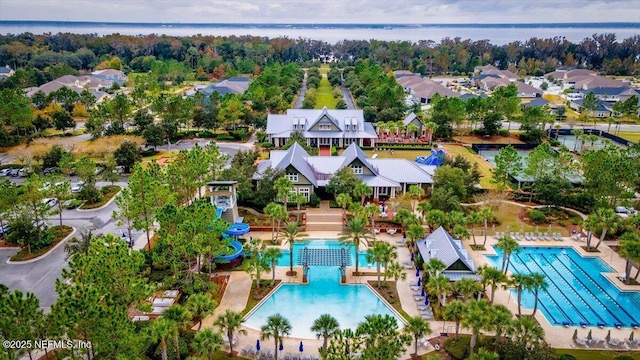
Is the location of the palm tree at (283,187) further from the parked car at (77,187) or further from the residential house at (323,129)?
the residential house at (323,129)

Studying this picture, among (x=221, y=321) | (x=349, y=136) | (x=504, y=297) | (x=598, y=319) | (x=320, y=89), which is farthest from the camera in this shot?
(x=320, y=89)

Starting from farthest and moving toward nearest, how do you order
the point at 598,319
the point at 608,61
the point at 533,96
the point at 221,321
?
the point at 608,61
the point at 533,96
the point at 598,319
the point at 221,321

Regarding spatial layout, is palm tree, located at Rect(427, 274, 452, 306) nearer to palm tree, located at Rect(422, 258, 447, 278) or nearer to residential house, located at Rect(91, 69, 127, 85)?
palm tree, located at Rect(422, 258, 447, 278)

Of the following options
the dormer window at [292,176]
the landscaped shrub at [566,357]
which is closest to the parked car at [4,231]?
the dormer window at [292,176]

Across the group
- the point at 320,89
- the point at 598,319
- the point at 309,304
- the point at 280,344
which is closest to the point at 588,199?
the point at 598,319

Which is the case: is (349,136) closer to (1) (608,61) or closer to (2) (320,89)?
(2) (320,89)

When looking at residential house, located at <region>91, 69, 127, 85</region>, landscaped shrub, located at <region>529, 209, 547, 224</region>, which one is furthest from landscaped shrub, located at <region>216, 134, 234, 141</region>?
residential house, located at <region>91, 69, 127, 85</region>

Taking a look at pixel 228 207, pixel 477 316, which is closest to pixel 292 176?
pixel 228 207

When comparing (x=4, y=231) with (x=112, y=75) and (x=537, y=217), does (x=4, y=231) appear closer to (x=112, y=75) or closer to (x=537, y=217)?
(x=537, y=217)
